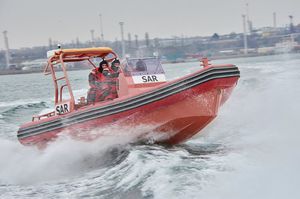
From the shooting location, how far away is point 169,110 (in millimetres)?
9992

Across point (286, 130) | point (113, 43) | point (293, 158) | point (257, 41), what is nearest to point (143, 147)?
point (286, 130)

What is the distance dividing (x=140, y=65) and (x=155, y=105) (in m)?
1.51

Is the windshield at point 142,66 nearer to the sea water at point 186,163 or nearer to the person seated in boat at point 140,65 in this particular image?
the person seated in boat at point 140,65

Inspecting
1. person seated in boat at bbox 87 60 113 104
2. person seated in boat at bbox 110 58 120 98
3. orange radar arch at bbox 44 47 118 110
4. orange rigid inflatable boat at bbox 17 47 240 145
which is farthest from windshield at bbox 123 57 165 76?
orange radar arch at bbox 44 47 118 110

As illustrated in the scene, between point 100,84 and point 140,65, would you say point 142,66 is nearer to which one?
point 140,65

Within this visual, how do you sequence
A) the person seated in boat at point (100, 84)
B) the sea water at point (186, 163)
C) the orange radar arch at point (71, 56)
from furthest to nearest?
1. the orange radar arch at point (71, 56)
2. the person seated in boat at point (100, 84)
3. the sea water at point (186, 163)

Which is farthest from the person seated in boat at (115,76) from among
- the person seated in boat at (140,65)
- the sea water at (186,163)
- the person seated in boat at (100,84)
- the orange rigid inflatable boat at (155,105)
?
the sea water at (186,163)

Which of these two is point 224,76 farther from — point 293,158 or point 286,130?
point 293,158

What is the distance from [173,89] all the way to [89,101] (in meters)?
2.43

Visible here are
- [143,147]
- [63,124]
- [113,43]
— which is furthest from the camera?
[113,43]

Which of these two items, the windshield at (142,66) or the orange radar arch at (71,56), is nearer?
the windshield at (142,66)

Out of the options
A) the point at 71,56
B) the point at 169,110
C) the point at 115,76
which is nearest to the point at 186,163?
the point at 169,110

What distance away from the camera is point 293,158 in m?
7.57

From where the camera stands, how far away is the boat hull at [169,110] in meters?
9.64
